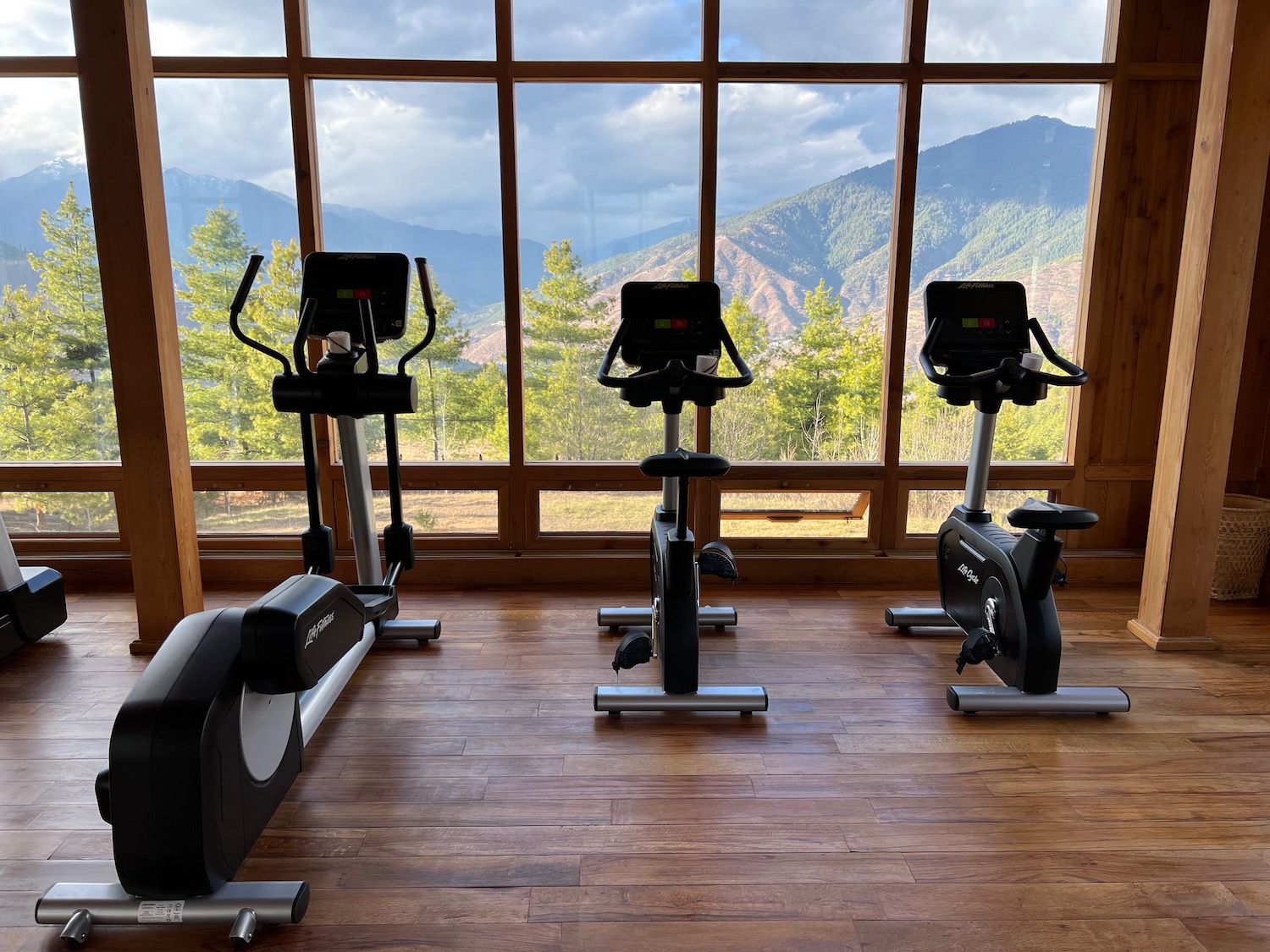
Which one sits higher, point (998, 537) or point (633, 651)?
point (998, 537)

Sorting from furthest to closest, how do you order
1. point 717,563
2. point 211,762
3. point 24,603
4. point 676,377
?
point 24,603 < point 717,563 < point 676,377 < point 211,762

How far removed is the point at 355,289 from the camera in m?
2.88

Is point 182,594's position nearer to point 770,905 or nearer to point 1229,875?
point 770,905

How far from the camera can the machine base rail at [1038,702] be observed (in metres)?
2.65

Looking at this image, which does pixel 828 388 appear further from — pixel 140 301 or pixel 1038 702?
pixel 140 301

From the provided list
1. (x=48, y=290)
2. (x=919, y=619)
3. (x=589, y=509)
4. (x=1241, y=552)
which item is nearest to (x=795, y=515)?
(x=919, y=619)

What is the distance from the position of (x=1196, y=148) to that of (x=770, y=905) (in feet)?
10.5

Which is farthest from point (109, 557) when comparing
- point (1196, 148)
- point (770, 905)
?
point (1196, 148)

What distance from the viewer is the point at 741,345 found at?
399 centimetres

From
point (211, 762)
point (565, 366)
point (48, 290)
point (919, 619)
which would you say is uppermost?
point (48, 290)

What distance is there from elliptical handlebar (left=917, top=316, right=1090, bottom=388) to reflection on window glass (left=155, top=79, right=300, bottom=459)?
296 cm

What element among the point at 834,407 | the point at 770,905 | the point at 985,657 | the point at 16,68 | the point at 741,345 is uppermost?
the point at 16,68

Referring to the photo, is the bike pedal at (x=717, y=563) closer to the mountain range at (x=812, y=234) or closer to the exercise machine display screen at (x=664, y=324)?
the exercise machine display screen at (x=664, y=324)

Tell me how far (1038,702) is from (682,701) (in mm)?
1215
